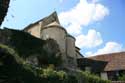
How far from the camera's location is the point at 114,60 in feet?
169

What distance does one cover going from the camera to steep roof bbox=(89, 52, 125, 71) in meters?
49.4

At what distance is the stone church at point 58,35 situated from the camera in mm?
46312

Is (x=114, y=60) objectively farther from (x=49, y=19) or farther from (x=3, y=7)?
(x=3, y=7)

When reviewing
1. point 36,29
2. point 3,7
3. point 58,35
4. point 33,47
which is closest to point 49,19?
point 36,29

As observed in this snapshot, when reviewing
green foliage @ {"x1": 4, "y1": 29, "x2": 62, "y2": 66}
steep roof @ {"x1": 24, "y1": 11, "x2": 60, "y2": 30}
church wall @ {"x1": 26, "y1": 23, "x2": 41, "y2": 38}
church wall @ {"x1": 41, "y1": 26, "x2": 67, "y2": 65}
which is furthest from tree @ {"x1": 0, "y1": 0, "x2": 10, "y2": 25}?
steep roof @ {"x1": 24, "y1": 11, "x2": 60, "y2": 30}

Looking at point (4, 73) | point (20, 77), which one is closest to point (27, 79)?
point (20, 77)

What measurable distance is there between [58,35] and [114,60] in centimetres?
1204

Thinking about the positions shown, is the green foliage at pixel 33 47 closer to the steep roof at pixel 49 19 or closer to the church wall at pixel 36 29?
the church wall at pixel 36 29

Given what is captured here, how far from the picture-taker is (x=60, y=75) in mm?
23609

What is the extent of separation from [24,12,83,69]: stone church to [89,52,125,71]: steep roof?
22.1 ft

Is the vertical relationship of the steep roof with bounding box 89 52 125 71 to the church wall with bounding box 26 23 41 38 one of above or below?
below

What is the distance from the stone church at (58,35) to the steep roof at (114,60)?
6.74 m

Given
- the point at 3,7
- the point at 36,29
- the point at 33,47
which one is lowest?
the point at 3,7

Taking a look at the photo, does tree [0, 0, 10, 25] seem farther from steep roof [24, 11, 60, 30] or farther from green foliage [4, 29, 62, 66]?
steep roof [24, 11, 60, 30]
